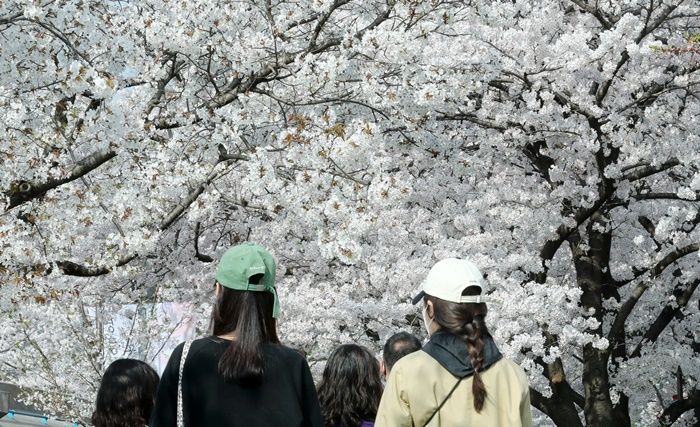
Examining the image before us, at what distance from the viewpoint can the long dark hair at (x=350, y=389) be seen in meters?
3.66

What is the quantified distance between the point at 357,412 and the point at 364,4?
6.50 meters

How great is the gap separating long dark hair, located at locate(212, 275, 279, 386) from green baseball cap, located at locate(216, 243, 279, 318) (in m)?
0.02

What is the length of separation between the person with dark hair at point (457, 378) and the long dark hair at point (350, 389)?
0.88 m

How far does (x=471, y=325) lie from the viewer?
9.26ft

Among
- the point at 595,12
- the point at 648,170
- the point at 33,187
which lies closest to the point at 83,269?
the point at 33,187

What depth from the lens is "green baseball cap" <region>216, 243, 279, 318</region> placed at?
108 inches

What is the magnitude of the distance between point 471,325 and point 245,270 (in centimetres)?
66

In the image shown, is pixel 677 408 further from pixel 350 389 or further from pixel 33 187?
pixel 350 389

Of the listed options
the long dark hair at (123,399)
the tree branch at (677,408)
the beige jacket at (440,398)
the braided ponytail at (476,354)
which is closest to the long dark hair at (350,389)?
the long dark hair at (123,399)

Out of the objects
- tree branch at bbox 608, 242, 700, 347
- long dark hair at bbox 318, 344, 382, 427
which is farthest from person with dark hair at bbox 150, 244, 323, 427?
tree branch at bbox 608, 242, 700, 347

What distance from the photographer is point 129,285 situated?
1273cm

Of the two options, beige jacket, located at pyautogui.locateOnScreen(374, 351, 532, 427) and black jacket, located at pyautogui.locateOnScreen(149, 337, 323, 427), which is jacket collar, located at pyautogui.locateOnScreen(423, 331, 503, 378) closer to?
beige jacket, located at pyautogui.locateOnScreen(374, 351, 532, 427)

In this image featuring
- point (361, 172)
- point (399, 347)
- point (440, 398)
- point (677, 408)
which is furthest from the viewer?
point (677, 408)

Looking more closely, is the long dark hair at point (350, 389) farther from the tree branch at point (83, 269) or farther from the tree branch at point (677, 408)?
the tree branch at point (677, 408)
